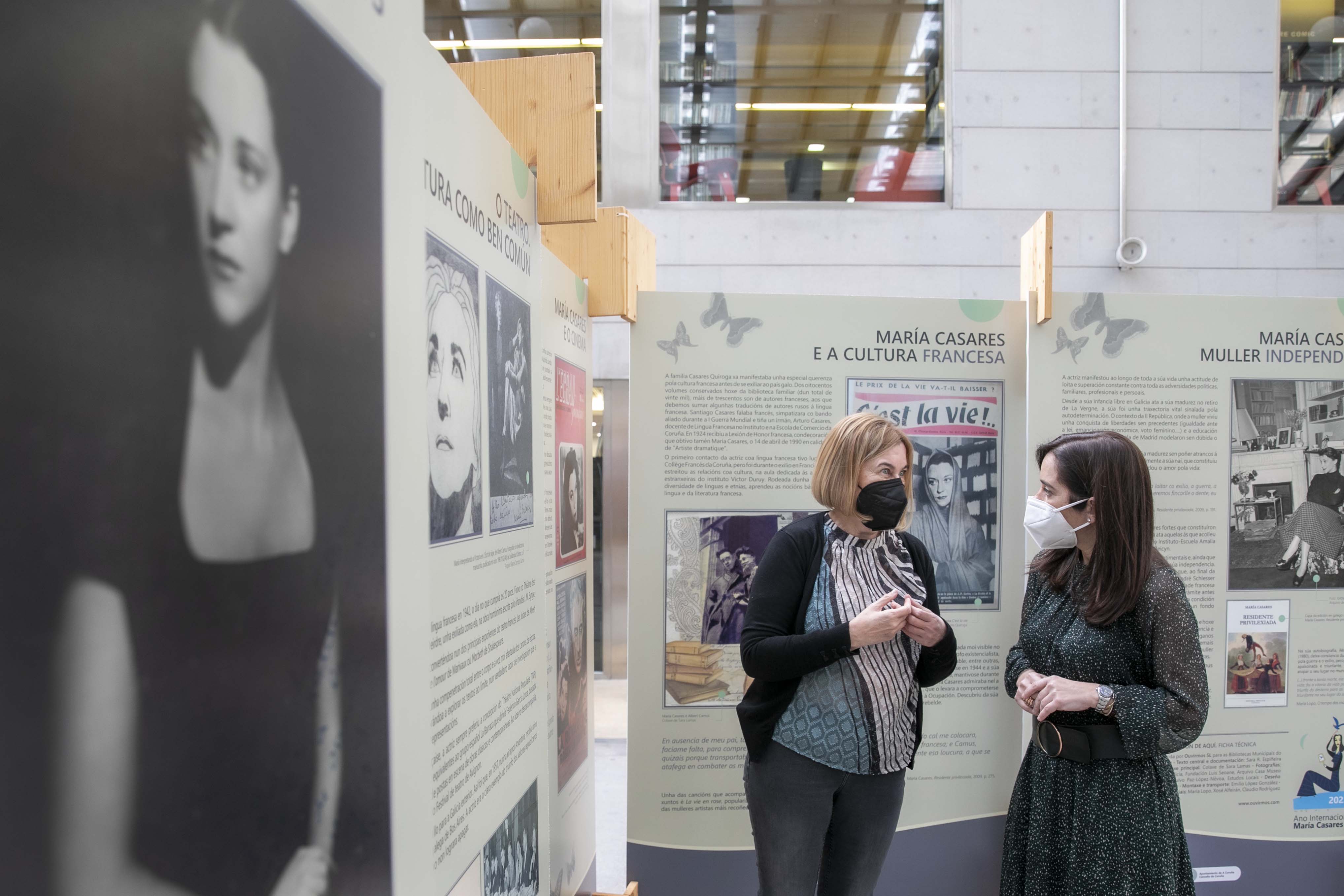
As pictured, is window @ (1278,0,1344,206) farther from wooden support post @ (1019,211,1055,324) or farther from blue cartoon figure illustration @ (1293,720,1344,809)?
blue cartoon figure illustration @ (1293,720,1344,809)

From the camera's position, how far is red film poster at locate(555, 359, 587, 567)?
2576 millimetres

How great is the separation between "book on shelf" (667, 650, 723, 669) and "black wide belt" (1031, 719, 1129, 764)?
1278 millimetres

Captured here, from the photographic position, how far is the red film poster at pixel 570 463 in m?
2.58

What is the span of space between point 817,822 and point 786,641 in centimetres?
46

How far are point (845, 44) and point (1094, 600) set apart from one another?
507cm

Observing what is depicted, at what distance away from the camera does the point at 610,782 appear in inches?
192

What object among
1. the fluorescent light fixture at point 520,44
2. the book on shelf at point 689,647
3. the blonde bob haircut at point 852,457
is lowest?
the book on shelf at point 689,647

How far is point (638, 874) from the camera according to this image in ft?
9.96

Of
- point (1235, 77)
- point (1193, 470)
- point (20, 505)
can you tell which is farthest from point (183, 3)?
point (1235, 77)

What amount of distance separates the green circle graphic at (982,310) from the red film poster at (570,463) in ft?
4.83

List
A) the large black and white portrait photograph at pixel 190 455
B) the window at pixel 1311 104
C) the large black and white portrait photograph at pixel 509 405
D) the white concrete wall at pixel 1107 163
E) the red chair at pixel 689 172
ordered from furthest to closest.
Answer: the red chair at pixel 689 172 < the window at pixel 1311 104 < the white concrete wall at pixel 1107 163 < the large black and white portrait photograph at pixel 509 405 < the large black and white portrait photograph at pixel 190 455

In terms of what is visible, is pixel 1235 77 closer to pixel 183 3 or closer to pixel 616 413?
pixel 616 413

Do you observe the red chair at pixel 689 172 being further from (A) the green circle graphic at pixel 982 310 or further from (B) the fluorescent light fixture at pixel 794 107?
(A) the green circle graphic at pixel 982 310

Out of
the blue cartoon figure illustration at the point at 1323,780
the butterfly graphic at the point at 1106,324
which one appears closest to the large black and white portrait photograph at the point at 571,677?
the butterfly graphic at the point at 1106,324
